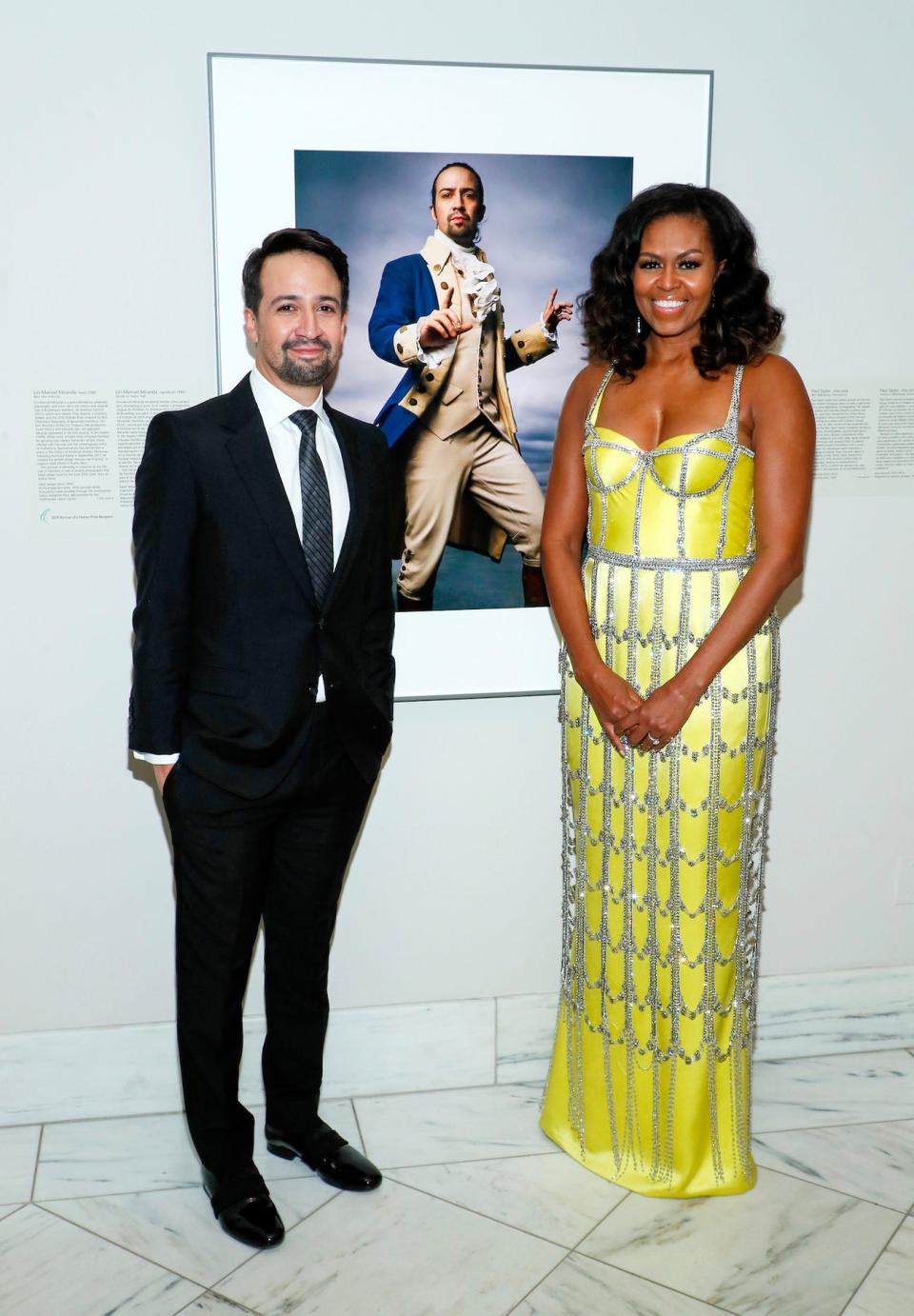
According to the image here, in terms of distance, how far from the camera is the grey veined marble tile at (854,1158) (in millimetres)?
2744

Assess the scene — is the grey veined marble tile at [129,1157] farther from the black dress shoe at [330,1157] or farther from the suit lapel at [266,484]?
the suit lapel at [266,484]

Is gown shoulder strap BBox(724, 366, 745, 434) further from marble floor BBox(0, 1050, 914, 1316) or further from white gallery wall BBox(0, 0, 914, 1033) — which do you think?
marble floor BBox(0, 1050, 914, 1316)

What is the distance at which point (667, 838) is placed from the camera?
2623 millimetres

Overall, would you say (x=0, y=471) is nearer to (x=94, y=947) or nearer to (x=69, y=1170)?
(x=94, y=947)

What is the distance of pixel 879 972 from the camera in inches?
133

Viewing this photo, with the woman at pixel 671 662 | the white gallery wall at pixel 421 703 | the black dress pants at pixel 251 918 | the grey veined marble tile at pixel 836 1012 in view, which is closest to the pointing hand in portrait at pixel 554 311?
the woman at pixel 671 662

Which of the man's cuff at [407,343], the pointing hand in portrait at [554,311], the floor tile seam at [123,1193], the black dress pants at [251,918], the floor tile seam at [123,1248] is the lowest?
the floor tile seam at [123,1193]

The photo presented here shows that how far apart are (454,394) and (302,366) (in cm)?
55

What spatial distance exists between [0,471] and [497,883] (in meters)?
1.53

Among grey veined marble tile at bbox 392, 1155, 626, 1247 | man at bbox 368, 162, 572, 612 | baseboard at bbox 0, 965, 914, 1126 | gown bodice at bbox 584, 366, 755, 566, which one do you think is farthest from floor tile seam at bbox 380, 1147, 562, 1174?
gown bodice at bbox 584, 366, 755, 566

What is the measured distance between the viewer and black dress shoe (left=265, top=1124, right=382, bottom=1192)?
271 centimetres

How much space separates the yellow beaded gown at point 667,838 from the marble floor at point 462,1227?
0.53 ft

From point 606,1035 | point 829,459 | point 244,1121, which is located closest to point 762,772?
point 606,1035

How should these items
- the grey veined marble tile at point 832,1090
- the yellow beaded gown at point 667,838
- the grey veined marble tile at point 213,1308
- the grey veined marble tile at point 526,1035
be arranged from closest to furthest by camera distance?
the grey veined marble tile at point 213,1308, the yellow beaded gown at point 667,838, the grey veined marble tile at point 832,1090, the grey veined marble tile at point 526,1035
